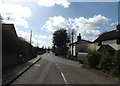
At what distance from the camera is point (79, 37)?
73.4 m

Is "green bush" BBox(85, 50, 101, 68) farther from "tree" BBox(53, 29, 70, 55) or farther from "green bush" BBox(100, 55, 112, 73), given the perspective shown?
"tree" BBox(53, 29, 70, 55)

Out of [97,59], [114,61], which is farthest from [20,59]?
[114,61]

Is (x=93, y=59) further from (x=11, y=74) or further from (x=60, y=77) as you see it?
(x=11, y=74)

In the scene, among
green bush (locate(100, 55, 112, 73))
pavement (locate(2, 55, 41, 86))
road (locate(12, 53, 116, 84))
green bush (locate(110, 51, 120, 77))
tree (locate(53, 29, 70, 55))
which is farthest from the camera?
tree (locate(53, 29, 70, 55))

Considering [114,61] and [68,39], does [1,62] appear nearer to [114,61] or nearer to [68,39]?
[114,61]

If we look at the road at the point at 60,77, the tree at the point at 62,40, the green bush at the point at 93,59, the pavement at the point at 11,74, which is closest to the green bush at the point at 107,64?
the road at the point at 60,77

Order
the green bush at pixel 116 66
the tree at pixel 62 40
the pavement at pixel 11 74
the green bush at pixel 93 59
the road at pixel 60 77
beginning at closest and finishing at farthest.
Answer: the pavement at pixel 11 74 → the road at pixel 60 77 → the green bush at pixel 116 66 → the green bush at pixel 93 59 → the tree at pixel 62 40

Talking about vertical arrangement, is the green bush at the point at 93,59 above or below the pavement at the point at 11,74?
above

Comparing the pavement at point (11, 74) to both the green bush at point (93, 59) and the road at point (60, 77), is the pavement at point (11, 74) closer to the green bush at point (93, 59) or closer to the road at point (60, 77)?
the road at point (60, 77)

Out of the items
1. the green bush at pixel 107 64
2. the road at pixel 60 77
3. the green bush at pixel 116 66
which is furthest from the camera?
the green bush at pixel 107 64

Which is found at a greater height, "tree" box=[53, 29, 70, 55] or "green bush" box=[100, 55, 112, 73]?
"tree" box=[53, 29, 70, 55]

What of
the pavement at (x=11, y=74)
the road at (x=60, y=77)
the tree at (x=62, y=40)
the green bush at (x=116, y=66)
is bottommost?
the road at (x=60, y=77)

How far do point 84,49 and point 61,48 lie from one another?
20208 mm

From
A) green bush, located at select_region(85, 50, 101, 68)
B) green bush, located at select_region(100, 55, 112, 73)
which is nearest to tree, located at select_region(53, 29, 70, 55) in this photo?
green bush, located at select_region(85, 50, 101, 68)
